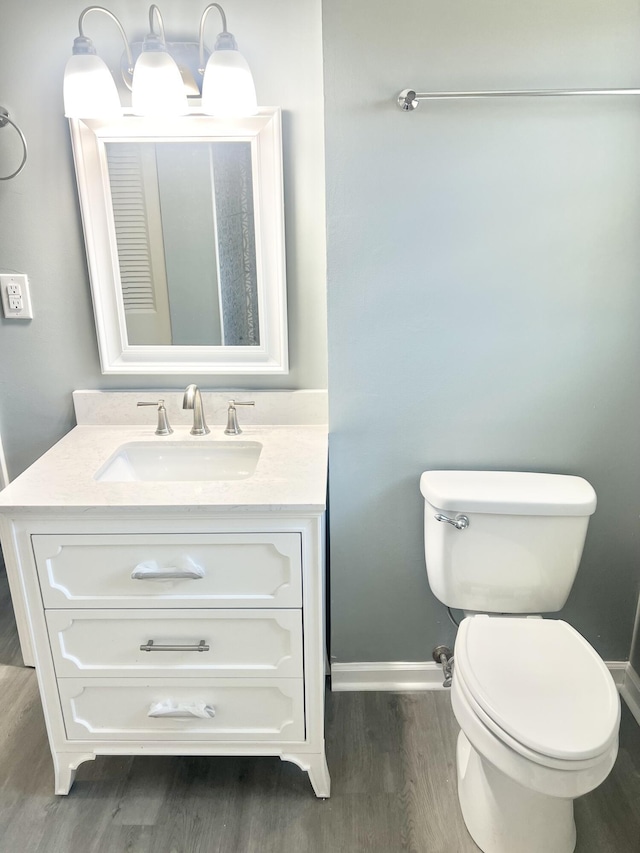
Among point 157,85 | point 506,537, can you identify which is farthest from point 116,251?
point 506,537

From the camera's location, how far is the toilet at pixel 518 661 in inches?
48.8

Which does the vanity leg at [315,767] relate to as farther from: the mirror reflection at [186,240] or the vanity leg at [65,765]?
the mirror reflection at [186,240]

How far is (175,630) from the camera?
149 centimetres

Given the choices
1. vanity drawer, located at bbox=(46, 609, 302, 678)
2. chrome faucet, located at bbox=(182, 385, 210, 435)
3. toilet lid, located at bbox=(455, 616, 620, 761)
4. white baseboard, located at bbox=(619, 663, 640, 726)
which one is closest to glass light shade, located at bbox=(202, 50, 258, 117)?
chrome faucet, located at bbox=(182, 385, 210, 435)

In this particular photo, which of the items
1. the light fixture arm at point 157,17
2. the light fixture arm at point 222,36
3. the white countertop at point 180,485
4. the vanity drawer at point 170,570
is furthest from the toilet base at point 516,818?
the light fixture arm at point 157,17

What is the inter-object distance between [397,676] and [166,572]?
2.86ft

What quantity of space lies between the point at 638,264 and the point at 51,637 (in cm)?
163

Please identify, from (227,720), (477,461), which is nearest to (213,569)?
(227,720)

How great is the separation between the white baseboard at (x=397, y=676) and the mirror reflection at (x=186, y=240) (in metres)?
1.01

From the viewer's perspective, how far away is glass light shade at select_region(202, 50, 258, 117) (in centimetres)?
149

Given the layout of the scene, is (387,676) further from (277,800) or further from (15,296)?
(15,296)

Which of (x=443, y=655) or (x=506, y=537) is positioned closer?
(x=506, y=537)

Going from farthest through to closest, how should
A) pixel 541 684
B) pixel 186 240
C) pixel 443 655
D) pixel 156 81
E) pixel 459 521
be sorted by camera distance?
1. pixel 443 655
2. pixel 186 240
3. pixel 459 521
4. pixel 156 81
5. pixel 541 684

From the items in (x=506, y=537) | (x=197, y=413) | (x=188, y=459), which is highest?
(x=197, y=413)
